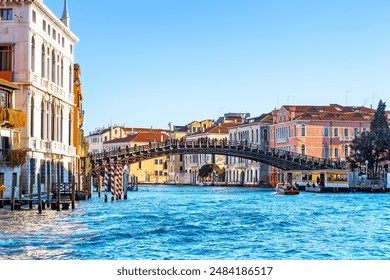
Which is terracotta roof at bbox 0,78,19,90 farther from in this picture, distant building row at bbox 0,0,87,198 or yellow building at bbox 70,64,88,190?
yellow building at bbox 70,64,88,190

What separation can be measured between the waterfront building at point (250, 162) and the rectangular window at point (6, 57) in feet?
69.5

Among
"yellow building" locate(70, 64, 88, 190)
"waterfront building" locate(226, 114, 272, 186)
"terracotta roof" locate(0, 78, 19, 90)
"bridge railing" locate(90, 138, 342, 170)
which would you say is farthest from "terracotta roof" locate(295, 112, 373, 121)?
"terracotta roof" locate(0, 78, 19, 90)

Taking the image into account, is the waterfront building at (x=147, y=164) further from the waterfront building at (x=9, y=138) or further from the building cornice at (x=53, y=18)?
the waterfront building at (x=9, y=138)

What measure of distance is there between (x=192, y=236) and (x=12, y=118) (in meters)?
6.15

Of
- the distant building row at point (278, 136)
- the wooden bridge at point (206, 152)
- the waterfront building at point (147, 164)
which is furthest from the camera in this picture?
the waterfront building at point (147, 164)

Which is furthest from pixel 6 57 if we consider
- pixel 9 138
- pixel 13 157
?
pixel 13 157

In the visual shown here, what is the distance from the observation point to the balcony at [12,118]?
1416 cm

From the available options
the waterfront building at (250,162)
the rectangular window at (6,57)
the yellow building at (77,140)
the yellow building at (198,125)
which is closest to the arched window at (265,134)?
the waterfront building at (250,162)

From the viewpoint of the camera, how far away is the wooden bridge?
85.3ft

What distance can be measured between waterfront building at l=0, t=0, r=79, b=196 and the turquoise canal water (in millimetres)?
2676

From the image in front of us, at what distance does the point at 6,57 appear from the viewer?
51.2ft

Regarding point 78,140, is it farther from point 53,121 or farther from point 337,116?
point 337,116

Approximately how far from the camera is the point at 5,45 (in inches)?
611
